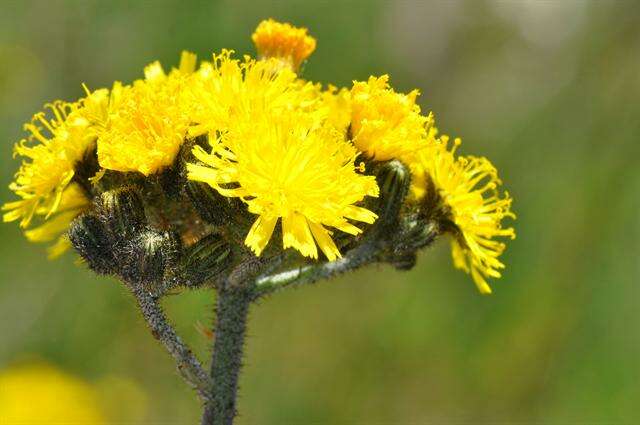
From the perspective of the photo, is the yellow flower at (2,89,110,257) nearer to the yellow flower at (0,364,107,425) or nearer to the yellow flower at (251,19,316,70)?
the yellow flower at (251,19,316,70)

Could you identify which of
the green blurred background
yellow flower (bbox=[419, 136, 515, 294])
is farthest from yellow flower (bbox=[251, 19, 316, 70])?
the green blurred background

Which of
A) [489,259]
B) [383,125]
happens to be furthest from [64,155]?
[489,259]

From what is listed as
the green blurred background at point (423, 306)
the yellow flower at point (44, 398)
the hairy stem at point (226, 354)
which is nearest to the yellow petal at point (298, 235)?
the hairy stem at point (226, 354)

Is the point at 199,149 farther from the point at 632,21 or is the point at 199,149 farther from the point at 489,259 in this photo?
the point at 632,21

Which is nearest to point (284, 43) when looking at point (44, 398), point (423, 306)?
point (44, 398)

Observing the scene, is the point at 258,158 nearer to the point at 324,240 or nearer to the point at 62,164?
the point at 324,240

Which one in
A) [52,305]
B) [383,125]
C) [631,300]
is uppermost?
[383,125]
